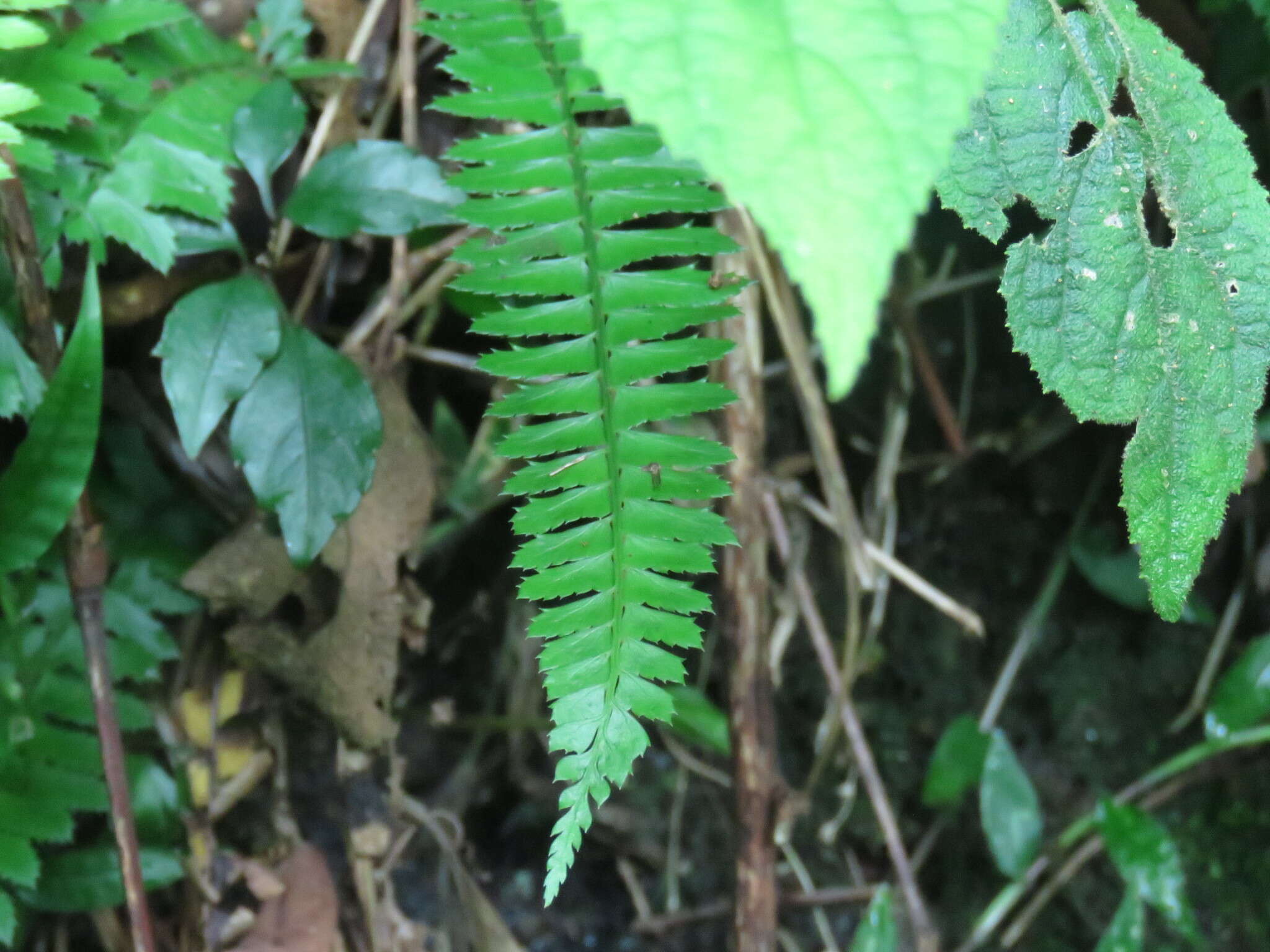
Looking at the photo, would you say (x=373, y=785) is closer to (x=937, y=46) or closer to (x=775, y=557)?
(x=775, y=557)

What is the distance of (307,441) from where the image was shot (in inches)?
36.8

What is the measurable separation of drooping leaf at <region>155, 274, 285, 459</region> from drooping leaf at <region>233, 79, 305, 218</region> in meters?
0.12

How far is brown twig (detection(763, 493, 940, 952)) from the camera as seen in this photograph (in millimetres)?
1170

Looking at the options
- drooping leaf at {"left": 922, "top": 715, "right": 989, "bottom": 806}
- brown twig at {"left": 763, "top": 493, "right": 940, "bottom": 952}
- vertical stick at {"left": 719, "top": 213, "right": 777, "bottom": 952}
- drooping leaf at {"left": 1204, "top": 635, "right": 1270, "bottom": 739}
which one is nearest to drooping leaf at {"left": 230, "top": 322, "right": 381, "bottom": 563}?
vertical stick at {"left": 719, "top": 213, "right": 777, "bottom": 952}

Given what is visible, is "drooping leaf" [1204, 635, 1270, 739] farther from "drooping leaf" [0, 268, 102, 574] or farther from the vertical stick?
"drooping leaf" [0, 268, 102, 574]

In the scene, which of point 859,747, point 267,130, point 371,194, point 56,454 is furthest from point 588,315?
point 859,747

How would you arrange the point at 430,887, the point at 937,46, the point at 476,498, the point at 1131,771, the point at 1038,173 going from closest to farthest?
the point at 937,46 → the point at 1038,173 → the point at 476,498 → the point at 430,887 → the point at 1131,771

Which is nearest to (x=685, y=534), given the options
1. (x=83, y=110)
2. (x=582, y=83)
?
(x=582, y=83)

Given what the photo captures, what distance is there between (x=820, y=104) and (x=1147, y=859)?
50.1 inches

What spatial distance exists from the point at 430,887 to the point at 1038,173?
3.76 ft

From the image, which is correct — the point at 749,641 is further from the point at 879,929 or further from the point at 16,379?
the point at 16,379

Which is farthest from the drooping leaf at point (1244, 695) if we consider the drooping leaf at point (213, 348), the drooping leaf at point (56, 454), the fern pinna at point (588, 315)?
the drooping leaf at point (56, 454)

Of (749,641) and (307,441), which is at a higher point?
(307,441)

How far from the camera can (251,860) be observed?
111 centimetres
